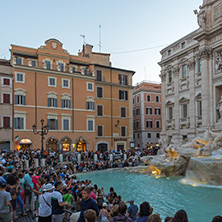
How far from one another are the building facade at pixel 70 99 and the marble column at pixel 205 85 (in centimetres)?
1707

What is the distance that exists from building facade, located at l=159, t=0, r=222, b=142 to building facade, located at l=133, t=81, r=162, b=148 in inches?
680

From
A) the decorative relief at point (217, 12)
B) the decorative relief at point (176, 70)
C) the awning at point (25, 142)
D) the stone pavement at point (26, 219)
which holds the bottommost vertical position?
the stone pavement at point (26, 219)

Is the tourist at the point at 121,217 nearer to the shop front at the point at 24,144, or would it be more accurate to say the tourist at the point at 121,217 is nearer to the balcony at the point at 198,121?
the balcony at the point at 198,121

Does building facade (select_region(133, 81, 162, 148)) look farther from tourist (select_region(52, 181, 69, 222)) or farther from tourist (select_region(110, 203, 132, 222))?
tourist (select_region(110, 203, 132, 222))

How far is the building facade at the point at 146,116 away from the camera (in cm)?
4916

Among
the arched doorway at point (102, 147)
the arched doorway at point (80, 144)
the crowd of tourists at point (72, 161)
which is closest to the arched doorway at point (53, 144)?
the arched doorway at point (80, 144)

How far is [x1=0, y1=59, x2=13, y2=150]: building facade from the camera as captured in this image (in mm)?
29938

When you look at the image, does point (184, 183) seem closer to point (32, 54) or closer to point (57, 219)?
point (57, 219)

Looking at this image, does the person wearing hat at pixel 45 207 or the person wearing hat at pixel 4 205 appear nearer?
the person wearing hat at pixel 4 205

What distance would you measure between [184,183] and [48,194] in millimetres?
12403

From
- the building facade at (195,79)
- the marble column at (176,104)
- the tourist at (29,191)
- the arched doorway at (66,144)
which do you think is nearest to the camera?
the tourist at (29,191)

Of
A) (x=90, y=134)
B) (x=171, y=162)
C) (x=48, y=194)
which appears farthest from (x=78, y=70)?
(x=48, y=194)

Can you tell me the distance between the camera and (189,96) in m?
27.9

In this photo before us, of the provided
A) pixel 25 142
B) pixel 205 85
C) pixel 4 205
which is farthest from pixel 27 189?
pixel 25 142
